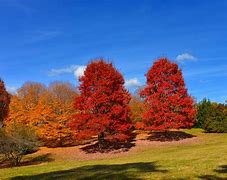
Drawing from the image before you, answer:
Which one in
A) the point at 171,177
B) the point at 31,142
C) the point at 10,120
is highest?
the point at 10,120

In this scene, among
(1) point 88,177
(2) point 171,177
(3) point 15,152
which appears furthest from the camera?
(3) point 15,152

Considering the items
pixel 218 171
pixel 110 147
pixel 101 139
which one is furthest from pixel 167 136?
pixel 218 171

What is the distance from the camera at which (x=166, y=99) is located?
163 feet

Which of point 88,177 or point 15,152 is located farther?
point 15,152

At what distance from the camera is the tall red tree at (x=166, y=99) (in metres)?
49.2

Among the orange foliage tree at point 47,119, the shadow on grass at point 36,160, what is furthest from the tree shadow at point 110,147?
the orange foliage tree at point 47,119

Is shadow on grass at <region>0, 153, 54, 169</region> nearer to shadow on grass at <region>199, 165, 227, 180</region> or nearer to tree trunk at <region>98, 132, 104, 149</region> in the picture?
tree trunk at <region>98, 132, 104, 149</region>

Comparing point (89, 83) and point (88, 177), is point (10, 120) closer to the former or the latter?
point (89, 83)

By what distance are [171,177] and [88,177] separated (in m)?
3.68

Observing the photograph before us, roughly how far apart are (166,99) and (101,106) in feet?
31.1

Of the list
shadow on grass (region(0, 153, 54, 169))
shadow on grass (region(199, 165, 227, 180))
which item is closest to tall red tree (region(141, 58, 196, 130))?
shadow on grass (region(0, 153, 54, 169))

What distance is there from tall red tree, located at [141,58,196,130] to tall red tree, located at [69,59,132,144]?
5.16 m

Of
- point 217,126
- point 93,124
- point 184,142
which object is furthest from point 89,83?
point 217,126

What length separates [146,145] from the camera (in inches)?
1854
